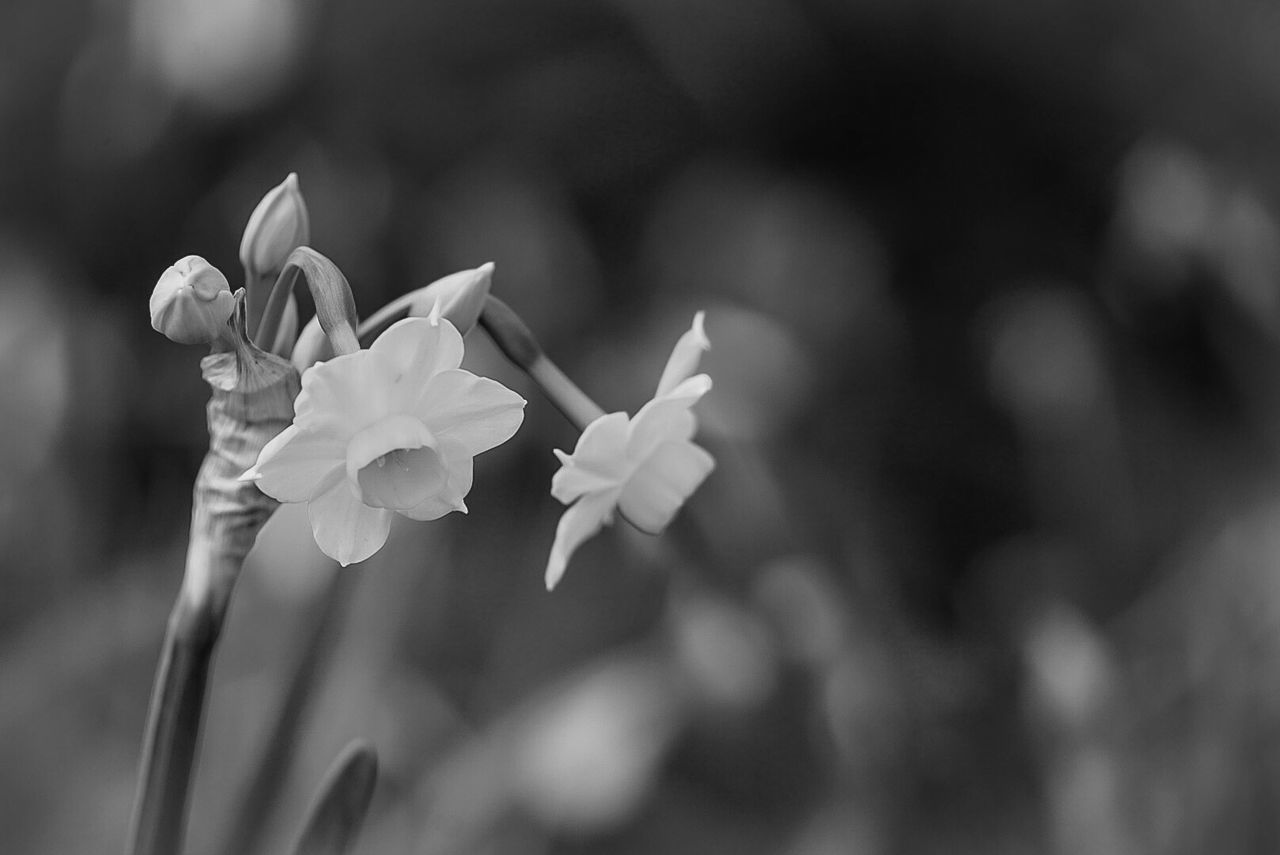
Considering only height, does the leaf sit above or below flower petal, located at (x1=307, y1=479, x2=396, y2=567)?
below

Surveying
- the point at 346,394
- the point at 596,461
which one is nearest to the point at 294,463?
the point at 346,394

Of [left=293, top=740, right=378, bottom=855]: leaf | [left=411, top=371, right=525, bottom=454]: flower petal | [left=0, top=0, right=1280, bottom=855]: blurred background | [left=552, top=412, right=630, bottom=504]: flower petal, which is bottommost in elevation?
[left=0, top=0, right=1280, bottom=855]: blurred background

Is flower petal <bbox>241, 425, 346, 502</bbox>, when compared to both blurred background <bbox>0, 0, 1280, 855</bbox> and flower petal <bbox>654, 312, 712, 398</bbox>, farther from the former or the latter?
blurred background <bbox>0, 0, 1280, 855</bbox>

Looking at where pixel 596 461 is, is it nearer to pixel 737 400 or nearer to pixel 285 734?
pixel 285 734

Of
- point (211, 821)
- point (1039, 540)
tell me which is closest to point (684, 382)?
point (211, 821)

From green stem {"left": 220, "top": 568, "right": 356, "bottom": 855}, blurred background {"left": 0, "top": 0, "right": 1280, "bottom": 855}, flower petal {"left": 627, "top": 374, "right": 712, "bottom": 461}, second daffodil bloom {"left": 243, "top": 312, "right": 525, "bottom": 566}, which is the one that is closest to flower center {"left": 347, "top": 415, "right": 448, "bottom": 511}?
second daffodil bloom {"left": 243, "top": 312, "right": 525, "bottom": 566}

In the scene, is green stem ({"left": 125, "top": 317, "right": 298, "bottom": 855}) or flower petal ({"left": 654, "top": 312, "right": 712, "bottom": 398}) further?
flower petal ({"left": 654, "top": 312, "right": 712, "bottom": 398})

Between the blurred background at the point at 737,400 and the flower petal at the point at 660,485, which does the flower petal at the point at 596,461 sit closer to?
the flower petal at the point at 660,485
